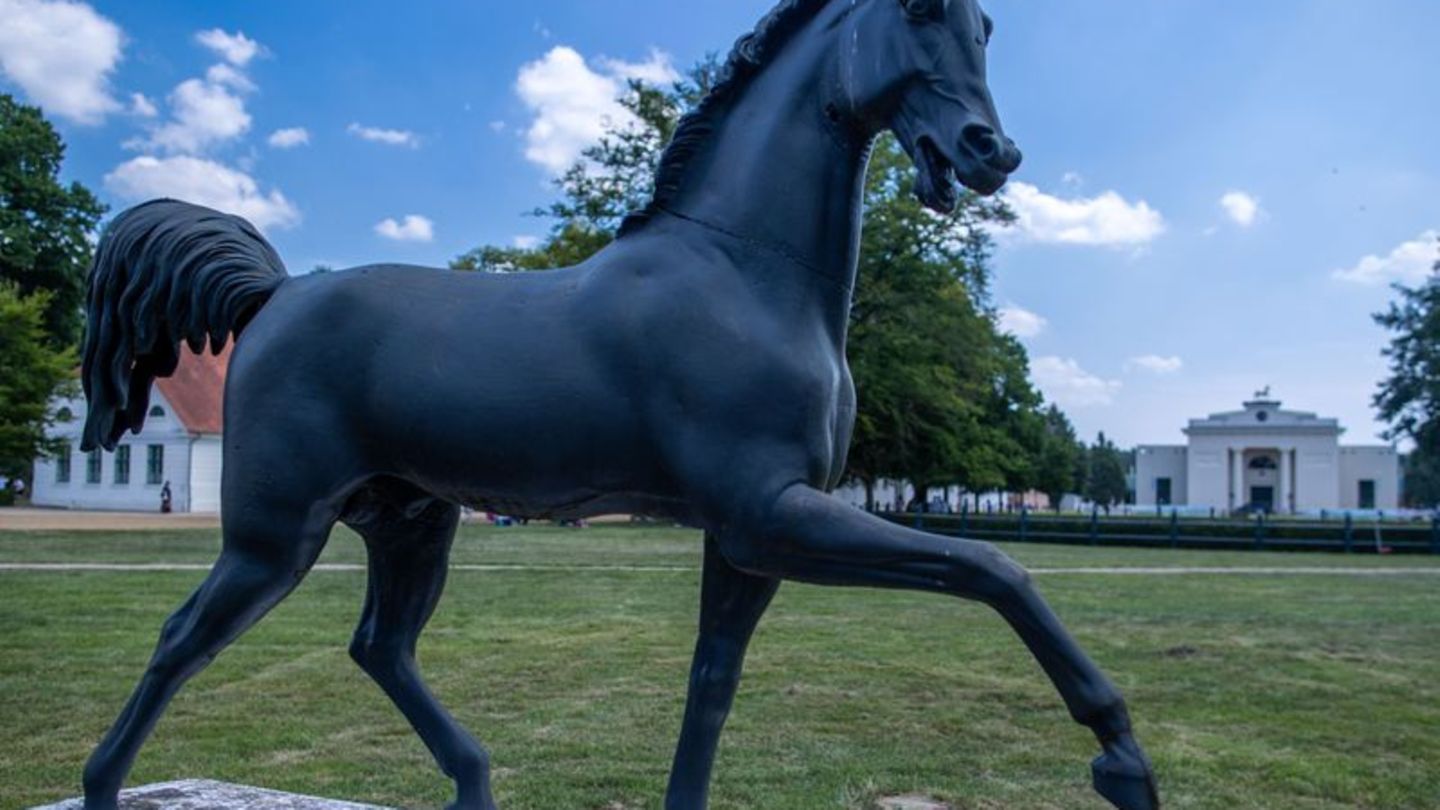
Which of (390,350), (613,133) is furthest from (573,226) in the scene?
(390,350)

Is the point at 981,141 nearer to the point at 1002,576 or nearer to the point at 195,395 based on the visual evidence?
the point at 1002,576

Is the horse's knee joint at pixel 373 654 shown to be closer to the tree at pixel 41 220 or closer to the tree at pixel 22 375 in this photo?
the tree at pixel 22 375

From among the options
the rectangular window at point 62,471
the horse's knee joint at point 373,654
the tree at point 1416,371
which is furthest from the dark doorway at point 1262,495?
the horse's knee joint at point 373,654

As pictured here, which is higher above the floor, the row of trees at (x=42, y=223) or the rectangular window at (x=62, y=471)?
the row of trees at (x=42, y=223)

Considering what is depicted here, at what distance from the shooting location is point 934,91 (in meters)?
2.92

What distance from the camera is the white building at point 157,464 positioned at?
45.3 meters

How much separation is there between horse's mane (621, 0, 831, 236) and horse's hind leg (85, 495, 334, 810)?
4.31ft

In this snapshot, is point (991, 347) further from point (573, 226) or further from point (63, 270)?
point (63, 270)

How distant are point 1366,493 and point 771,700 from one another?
383ft

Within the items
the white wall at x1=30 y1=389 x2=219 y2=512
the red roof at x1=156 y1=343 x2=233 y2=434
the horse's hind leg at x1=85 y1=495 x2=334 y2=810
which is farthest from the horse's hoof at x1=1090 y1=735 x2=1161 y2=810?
the white wall at x1=30 y1=389 x2=219 y2=512

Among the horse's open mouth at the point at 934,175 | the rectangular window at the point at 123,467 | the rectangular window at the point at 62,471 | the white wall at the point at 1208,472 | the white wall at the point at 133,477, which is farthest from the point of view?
the white wall at the point at 1208,472

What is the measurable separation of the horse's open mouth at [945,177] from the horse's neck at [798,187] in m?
0.24

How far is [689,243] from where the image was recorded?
3205mm

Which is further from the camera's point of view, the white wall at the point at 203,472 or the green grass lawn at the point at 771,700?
the white wall at the point at 203,472
